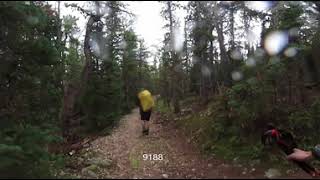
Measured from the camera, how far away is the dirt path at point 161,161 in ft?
28.9

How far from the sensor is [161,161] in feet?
32.6

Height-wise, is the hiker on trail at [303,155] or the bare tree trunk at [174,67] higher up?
the bare tree trunk at [174,67]

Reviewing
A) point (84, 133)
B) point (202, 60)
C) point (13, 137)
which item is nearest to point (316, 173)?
point (13, 137)

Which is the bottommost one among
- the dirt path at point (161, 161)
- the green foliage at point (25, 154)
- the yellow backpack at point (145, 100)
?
the dirt path at point (161, 161)

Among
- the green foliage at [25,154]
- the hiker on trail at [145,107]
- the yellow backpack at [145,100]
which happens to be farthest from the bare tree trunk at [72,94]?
the green foliage at [25,154]

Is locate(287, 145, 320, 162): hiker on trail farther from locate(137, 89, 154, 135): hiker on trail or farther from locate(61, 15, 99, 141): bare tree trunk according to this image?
locate(61, 15, 99, 141): bare tree trunk

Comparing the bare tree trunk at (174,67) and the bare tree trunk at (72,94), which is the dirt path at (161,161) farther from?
the bare tree trunk at (174,67)

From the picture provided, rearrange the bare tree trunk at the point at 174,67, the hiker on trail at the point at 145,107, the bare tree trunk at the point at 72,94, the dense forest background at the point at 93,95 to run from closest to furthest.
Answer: the dense forest background at the point at 93,95 < the hiker on trail at the point at 145,107 < the bare tree trunk at the point at 72,94 < the bare tree trunk at the point at 174,67

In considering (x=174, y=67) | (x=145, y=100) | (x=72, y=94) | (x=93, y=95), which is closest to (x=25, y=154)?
(x=145, y=100)

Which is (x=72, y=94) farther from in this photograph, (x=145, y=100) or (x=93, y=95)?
(x=145, y=100)

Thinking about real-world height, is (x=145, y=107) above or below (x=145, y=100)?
below

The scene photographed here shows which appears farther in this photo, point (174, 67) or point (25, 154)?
point (174, 67)

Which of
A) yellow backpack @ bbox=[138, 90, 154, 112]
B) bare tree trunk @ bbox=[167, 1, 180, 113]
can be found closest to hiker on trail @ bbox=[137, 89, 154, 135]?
yellow backpack @ bbox=[138, 90, 154, 112]

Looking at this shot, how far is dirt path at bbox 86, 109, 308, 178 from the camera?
28.9ft
